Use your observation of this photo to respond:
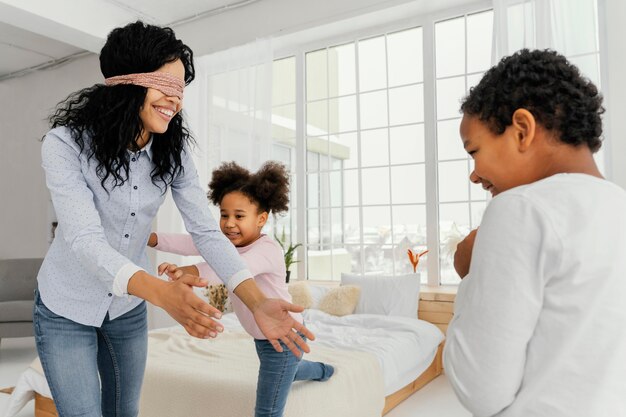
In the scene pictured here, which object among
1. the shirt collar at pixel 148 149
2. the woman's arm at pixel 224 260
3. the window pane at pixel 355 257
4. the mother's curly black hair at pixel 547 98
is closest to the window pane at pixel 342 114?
the window pane at pixel 355 257

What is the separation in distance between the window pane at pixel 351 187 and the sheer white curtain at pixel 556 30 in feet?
5.56

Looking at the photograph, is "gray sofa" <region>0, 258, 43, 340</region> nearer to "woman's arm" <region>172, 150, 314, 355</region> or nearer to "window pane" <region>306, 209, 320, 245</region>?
"window pane" <region>306, 209, 320, 245</region>

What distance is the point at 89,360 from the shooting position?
1371 millimetres

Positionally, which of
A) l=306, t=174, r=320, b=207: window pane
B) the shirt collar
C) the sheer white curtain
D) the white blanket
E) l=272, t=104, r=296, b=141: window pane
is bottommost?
the white blanket

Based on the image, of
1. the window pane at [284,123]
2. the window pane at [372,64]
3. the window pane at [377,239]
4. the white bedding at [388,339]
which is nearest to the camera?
the white bedding at [388,339]

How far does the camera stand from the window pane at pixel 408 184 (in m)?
4.60

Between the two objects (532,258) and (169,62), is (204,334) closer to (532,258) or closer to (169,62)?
(532,258)

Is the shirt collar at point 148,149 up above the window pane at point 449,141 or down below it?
below

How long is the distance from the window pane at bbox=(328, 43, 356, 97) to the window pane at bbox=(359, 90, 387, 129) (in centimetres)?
18

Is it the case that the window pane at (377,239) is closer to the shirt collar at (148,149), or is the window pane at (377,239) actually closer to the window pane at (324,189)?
the window pane at (324,189)

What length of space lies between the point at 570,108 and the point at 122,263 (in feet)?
3.13

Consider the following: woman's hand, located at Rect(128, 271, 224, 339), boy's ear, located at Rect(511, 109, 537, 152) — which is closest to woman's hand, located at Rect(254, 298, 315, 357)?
woman's hand, located at Rect(128, 271, 224, 339)

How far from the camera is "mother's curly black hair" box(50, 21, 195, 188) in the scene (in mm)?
1380

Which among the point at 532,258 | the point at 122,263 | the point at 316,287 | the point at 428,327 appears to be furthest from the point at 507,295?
the point at 316,287
